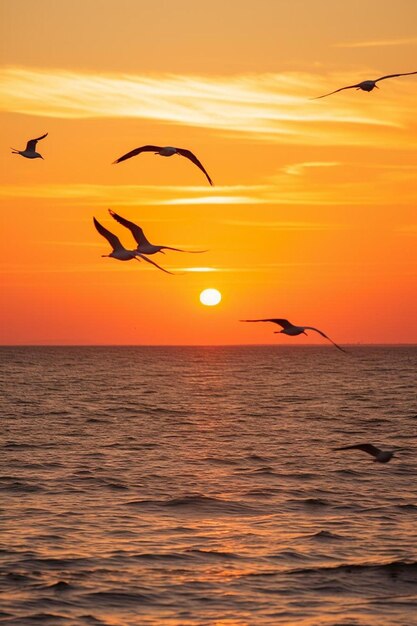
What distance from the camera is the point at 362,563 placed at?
101 ft

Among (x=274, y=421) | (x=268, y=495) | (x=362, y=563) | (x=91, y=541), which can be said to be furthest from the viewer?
(x=274, y=421)

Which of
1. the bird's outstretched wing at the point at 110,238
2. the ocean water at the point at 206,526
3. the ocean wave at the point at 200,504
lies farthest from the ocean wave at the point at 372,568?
the bird's outstretched wing at the point at 110,238

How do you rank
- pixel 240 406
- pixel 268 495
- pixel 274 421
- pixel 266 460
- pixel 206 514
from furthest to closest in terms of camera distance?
pixel 240 406, pixel 274 421, pixel 266 460, pixel 268 495, pixel 206 514

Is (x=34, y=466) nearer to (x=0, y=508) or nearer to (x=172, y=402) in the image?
(x=0, y=508)

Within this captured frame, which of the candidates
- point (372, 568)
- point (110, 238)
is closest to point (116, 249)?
point (110, 238)

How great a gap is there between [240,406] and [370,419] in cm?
2103

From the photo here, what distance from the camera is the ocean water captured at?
27.0m

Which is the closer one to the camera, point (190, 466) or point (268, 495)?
point (268, 495)

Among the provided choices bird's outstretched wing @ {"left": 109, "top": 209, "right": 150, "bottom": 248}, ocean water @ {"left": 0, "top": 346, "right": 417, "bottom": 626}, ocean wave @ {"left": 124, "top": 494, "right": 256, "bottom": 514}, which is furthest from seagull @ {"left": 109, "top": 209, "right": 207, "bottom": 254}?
ocean wave @ {"left": 124, "top": 494, "right": 256, "bottom": 514}

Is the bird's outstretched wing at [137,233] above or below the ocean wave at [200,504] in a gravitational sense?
above

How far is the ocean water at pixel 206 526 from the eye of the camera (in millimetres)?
27047

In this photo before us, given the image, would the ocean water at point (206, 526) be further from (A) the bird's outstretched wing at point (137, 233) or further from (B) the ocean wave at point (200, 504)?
(A) the bird's outstretched wing at point (137, 233)

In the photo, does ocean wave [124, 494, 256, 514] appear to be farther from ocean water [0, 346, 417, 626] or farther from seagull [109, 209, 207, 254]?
seagull [109, 209, 207, 254]

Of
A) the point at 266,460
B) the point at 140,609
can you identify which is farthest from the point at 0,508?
the point at 266,460
